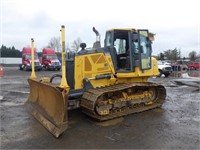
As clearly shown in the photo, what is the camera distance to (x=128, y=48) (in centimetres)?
859

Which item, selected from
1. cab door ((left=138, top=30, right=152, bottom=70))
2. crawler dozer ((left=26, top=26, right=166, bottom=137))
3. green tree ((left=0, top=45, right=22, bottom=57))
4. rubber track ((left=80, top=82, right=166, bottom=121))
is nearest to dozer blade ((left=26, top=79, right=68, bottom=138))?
crawler dozer ((left=26, top=26, right=166, bottom=137))

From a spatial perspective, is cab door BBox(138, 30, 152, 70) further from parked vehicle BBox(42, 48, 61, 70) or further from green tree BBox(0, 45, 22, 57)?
green tree BBox(0, 45, 22, 57)

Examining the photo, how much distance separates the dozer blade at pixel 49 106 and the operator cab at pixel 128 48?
247 cm

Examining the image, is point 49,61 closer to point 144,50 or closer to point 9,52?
point 144,50

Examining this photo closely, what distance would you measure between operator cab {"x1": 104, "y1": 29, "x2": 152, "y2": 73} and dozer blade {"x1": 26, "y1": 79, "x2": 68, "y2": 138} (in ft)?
8.09

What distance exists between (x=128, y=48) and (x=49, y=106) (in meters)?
3.45

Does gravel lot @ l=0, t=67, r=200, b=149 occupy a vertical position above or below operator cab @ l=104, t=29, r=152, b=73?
below

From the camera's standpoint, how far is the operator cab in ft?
27.2

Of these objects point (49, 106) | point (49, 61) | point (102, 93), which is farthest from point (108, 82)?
point (49, 61)

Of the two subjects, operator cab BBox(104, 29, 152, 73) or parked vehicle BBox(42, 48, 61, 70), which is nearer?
operator cab BBox(104, 29, 152, 73)

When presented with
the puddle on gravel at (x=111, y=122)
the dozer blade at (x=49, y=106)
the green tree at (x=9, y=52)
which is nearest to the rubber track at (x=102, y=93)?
the puddle on gravel at (x=111, y=122)

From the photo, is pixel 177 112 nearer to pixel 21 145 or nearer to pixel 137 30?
pixel 137 30

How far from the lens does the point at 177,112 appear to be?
27.5ft

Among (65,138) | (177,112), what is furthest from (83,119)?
(177,112)
